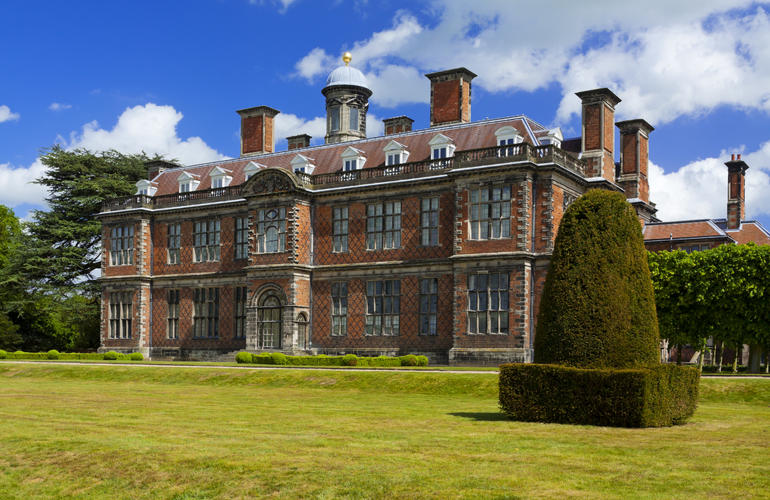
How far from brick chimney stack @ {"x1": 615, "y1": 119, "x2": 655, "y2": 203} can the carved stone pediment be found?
65.1 feet

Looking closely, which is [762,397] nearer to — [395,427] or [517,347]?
[395,427]

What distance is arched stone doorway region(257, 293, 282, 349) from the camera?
46.2m

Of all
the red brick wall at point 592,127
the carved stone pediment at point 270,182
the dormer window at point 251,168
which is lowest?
the carved stone pediment at point 270,182

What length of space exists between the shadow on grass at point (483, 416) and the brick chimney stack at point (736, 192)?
43295 mm

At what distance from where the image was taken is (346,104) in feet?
184

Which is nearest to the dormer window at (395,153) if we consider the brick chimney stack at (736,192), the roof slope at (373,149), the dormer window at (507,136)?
the roof slope at (373,149)

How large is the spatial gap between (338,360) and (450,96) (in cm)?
1719

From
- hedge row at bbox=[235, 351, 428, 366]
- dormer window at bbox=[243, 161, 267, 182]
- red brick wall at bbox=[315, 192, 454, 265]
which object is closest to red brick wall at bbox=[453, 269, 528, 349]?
hedge row at bbox=[235, 351, 428, 366]

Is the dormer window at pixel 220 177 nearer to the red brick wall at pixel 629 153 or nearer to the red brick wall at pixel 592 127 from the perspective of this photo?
the red brick wall at pixel 592 127

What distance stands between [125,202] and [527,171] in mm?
27631

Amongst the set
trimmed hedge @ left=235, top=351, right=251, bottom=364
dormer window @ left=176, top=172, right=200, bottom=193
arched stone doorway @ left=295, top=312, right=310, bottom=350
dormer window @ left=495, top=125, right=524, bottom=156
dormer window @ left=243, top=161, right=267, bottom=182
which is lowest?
trimmed hedge @ left=235, top=351, right=251, bottom=364

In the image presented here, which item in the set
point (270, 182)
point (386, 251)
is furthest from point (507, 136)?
point (270, 182)

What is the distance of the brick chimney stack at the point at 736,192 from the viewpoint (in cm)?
5759

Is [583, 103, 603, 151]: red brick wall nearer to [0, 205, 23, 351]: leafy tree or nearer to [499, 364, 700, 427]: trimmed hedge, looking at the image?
[499, 364, 700, 427]: trimmed hedge
